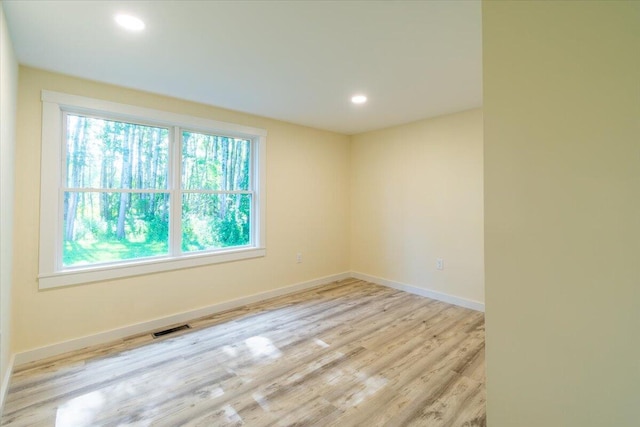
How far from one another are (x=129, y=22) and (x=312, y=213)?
9.98ft

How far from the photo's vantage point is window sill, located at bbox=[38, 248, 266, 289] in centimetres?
247

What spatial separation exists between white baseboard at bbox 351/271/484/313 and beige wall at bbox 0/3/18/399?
395cm

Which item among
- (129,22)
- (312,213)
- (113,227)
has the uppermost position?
(129,22)

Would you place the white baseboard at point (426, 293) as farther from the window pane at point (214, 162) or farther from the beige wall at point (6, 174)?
the beige wall at point (6, 174)

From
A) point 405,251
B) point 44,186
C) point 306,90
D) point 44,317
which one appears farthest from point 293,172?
point 44,317

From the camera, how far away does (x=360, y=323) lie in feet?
10.1

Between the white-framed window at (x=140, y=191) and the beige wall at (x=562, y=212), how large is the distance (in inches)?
118

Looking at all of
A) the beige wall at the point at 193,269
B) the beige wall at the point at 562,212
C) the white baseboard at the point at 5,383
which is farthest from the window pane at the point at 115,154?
the beige wall at the point at 562,212

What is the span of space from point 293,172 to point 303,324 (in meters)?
2.06

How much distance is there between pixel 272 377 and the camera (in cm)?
214

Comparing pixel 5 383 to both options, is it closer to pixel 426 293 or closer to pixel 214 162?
pixel 214 162

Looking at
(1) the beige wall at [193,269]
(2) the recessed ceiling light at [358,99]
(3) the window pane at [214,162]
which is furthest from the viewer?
(3) the window pane at [214,162]

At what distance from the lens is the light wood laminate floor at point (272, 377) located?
177 centimetres

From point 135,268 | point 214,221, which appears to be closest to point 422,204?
point 214,221
